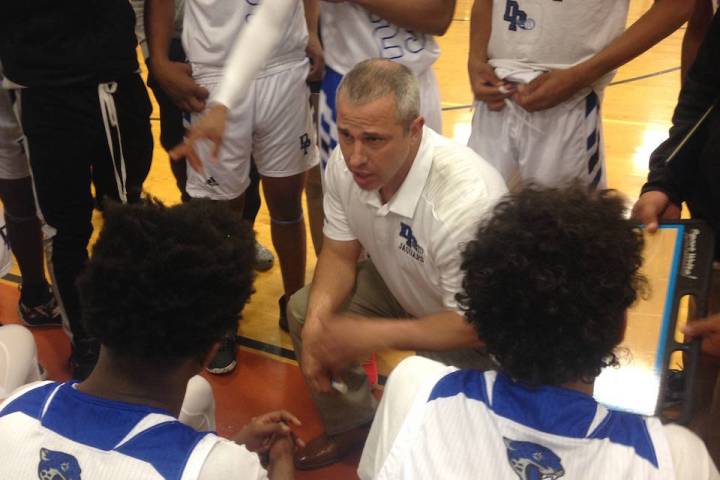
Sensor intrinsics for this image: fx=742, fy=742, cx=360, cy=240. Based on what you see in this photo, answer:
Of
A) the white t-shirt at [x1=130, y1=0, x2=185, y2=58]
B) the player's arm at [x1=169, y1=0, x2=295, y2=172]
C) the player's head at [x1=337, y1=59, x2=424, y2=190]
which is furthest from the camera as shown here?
the white t-shirt at [x1=130, y1=0, x2=185, y2=58]

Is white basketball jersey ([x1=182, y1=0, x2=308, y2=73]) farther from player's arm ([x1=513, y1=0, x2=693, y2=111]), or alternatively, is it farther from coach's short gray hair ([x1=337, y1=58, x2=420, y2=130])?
player's arm ([x1=513, y1=0, x2=693, y2=111])

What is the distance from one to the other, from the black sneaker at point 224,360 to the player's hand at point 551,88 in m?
1.42

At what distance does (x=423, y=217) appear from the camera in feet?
6.68

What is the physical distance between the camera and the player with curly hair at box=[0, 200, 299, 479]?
1.24 m

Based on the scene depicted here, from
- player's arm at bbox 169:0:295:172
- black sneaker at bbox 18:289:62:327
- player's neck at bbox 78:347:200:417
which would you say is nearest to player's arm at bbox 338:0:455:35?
player's arm at bbox 169:0:295:172

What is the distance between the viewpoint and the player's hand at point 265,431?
1.65 m

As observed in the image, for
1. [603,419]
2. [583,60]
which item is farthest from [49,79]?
[603,419]

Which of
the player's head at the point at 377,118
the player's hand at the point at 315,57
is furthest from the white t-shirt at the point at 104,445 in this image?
the player's hand at the point at 315,57

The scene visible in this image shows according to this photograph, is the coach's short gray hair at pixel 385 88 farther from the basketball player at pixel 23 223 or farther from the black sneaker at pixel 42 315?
the black sneaker at pixel 42 315

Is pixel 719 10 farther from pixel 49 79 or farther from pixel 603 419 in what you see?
pixel 49 79

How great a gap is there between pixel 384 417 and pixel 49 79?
1.74 m

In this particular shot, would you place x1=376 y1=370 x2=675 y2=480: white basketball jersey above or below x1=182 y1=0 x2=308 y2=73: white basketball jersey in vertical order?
below

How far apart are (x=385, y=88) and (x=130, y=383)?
1040mm

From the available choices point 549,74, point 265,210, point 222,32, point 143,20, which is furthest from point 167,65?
point 265,210
